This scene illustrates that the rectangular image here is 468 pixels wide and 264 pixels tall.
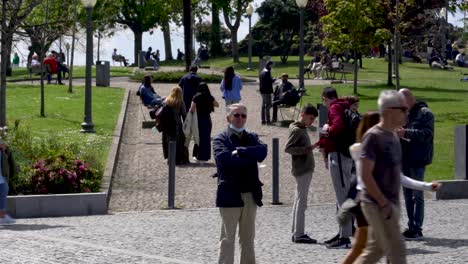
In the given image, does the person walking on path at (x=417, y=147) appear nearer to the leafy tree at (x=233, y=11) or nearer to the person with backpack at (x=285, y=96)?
the person with backpack at (x=285, y=96)

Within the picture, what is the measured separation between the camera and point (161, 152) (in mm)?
26766

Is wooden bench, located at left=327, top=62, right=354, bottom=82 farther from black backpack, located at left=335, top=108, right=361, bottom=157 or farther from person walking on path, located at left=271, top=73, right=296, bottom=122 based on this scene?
black backpack, located at left=335, top=108, right=361, bottom=157

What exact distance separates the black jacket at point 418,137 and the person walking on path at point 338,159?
3.07 ft

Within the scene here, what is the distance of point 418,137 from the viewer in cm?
1500

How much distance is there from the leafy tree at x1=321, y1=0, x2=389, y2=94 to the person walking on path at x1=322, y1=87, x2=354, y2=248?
28.3 m

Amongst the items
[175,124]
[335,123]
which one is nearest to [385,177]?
[335,123]

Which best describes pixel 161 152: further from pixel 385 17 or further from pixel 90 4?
pixel 385 17

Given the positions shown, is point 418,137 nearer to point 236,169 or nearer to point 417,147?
point 417,147

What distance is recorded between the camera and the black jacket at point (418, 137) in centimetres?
1499

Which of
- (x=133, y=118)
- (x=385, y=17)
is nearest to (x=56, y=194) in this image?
(x=133, y=118)

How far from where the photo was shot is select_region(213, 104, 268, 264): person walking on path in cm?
1177

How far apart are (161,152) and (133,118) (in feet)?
27.9

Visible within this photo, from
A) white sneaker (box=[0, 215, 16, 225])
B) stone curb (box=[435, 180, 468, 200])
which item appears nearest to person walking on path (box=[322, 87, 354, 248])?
white sneaker (box=[0, 215, 16, 225])

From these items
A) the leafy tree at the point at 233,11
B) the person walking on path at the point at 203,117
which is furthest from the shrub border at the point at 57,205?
the leafy tree at the point at 233,11
